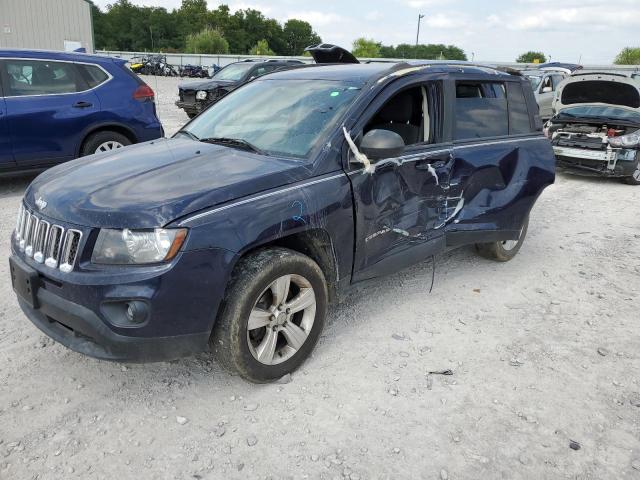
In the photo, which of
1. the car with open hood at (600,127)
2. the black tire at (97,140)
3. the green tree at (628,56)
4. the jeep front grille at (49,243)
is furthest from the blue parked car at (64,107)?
the green tree at (628,56)

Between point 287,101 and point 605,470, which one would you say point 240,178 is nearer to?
point 287,101

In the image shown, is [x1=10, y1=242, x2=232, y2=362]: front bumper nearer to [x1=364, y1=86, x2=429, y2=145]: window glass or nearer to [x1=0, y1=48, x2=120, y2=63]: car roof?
[x1=364, y1=86, x2=429, y2=145]: window glass

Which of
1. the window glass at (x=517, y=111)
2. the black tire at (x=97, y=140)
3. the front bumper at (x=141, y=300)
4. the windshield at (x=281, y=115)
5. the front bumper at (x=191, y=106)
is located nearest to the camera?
the front bumper at (x=141, y=300)

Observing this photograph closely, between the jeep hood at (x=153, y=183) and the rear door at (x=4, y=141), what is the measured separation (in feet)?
12.1

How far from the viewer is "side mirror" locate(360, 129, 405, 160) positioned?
3090 mm

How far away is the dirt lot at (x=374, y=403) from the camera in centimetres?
246

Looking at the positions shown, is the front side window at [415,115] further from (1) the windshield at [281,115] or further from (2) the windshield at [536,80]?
(2) the windshield at [536,80]

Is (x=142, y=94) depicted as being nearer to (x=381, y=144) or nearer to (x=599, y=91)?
(x=381, y=144)

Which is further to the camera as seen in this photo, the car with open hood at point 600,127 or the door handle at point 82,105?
the car with open hood at point 600,127

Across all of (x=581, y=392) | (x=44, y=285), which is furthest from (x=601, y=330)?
(x=44, y=285)

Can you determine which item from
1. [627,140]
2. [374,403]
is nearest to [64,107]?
[374,403]

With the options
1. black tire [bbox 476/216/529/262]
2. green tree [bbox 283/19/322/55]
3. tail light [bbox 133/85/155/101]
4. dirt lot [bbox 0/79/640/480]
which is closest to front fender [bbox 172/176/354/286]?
dirt lot [bbox 0/79/640/480]

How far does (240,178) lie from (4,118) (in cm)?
495

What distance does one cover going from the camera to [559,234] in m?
6.16
